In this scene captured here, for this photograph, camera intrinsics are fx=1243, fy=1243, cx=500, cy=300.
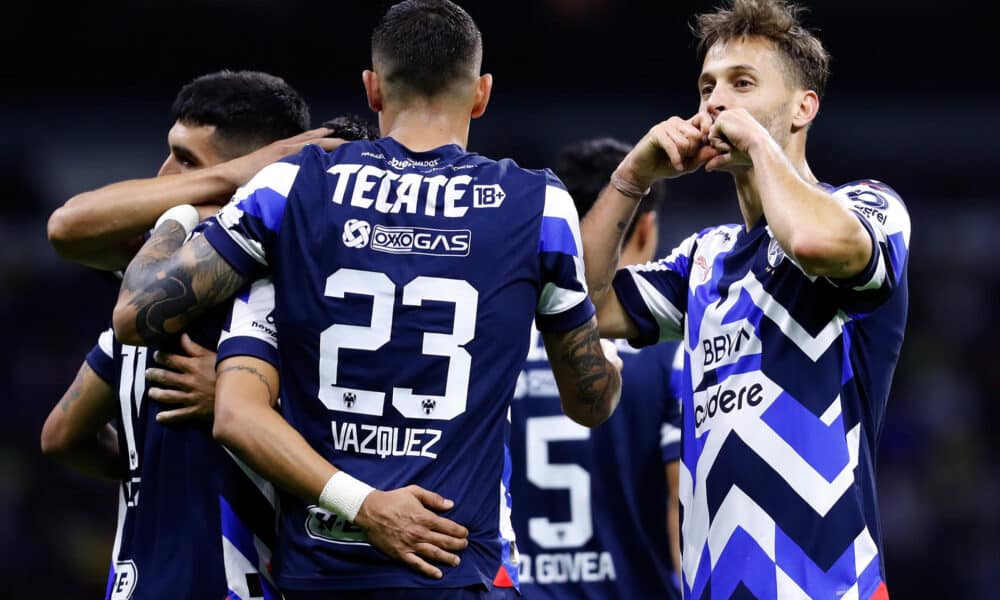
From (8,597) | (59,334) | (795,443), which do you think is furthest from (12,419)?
(795,443)

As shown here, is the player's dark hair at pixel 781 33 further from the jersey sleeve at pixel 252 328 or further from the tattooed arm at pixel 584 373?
the jersey sleeve at pixel 252 328

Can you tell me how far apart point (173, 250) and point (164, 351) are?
307 millimetres

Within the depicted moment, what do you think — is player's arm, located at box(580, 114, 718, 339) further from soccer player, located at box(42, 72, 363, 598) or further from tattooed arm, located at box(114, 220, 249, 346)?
tattooed arm, located at box(114, 220, 249, 346)

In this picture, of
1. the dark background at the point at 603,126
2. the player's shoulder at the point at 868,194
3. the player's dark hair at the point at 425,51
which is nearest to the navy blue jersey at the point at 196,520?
the player's dark hair at the point at 425,51

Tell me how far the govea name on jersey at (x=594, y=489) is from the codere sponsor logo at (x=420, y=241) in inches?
78.0

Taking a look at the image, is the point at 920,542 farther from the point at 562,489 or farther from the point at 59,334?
the point at 59,334

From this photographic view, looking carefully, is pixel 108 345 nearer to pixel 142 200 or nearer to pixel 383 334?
pixel 142 200

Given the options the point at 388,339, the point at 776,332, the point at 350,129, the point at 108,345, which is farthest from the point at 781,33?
the point at 108,345

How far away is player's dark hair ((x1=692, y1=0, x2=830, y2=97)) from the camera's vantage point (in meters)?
4.05

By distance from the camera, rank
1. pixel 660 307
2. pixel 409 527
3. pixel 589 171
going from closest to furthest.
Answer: pixel 409 527
pixel 660 307
pixel 589 171

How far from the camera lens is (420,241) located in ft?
10.6

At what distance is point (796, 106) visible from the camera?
4.04 metres

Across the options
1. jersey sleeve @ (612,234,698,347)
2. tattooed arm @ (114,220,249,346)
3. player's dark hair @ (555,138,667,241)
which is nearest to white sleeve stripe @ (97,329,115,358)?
tattooed arm @ (114,220,249,346)

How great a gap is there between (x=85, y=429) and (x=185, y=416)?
756 millimetres
